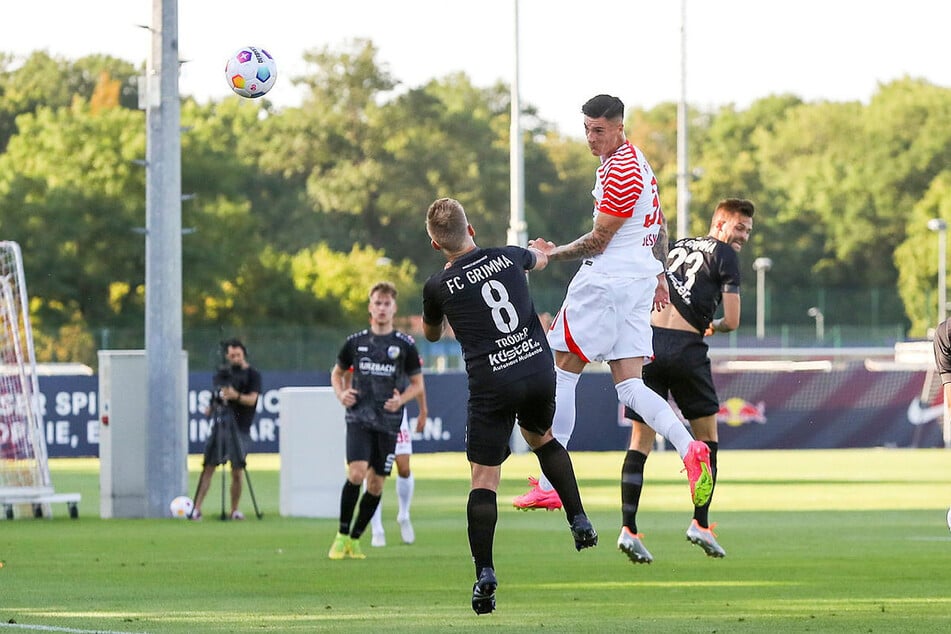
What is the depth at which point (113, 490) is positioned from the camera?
68.8ft

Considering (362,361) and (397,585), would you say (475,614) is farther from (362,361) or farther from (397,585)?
(362,361)

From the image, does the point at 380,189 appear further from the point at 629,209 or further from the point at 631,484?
the point at 629,209

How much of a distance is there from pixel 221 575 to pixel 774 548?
16.1 feet

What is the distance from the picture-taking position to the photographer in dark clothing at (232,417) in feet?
66.2

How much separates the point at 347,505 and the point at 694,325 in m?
3.85

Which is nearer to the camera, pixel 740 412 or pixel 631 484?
pixel 631 484

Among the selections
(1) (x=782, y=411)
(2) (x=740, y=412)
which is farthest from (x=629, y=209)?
(1) (x=782, y=411)

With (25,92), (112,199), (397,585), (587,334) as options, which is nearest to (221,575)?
(397,585)

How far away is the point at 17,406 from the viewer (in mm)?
21953

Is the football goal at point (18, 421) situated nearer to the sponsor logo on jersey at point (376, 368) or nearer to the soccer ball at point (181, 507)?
the soccer ball at point (181, 507)

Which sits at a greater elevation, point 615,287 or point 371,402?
point 615,287

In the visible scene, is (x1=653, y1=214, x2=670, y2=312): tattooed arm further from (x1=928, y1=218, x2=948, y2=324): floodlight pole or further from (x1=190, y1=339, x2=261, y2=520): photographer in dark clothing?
(x1=928, y1=218, x2=948, y2=324): floodlight pole

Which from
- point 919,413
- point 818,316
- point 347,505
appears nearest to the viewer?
point 347,505

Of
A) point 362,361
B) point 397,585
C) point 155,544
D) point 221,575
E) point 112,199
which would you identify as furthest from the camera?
point 112,199
